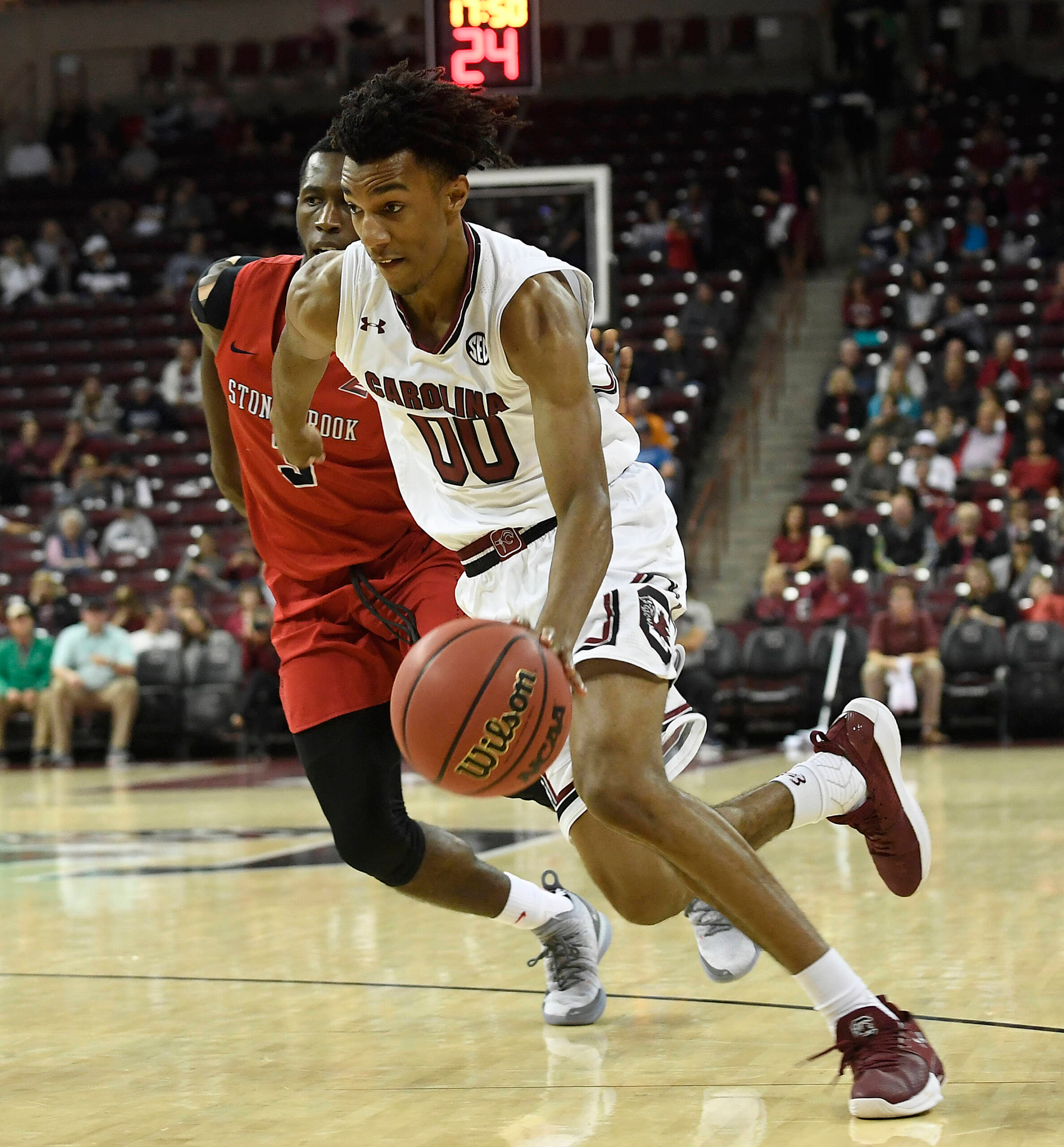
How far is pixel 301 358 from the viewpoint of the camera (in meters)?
3.54

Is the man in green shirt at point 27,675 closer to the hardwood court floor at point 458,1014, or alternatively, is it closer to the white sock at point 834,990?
the hardwood court floor at point 458,1014

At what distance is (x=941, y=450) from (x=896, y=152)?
5.99 meters

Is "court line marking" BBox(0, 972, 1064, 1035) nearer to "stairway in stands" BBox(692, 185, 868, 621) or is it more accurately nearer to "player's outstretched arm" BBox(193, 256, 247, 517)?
"player's outstretched arm" BBox(193, 256, 247, 517)

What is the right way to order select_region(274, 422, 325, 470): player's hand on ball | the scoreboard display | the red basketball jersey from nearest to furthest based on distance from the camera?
select_region(274, 422, 325, 470): player's hand on ball
the red basketball jersey
the scoreboard display

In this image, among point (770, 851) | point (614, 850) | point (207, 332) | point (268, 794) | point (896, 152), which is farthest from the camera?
point (896, 152)

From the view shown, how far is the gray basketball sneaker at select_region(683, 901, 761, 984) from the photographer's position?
373 cm

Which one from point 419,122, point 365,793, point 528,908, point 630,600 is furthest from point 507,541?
point 528,908

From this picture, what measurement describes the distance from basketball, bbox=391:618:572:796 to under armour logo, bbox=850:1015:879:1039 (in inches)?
27.3

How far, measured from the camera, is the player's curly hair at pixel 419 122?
10.1ft

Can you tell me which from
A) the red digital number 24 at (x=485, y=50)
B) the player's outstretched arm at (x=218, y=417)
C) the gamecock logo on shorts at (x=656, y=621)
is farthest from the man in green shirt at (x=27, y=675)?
the gamecock logo on shorts at (x=656, y=621)

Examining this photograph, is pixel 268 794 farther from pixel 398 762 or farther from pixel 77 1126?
pixel 77 1126

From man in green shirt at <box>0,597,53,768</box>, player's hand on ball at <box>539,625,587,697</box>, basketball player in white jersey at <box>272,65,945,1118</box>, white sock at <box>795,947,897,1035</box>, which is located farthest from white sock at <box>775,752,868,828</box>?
man in green shirt at <box>0,597,53,768</box>

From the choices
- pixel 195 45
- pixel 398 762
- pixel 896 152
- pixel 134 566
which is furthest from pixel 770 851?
pixel 195 45

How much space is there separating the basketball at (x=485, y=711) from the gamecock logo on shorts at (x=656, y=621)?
364mm
